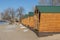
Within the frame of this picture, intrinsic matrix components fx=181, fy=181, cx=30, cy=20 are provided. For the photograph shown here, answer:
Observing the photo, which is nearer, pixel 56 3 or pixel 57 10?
pixel 57 10

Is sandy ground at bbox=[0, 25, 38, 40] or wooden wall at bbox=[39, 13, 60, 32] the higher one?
wooden wall at bbox=[39, 13, 60, 32]

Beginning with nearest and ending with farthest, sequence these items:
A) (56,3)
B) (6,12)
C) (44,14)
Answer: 1. (44,14)
2. (56,3)
3. (6,12)

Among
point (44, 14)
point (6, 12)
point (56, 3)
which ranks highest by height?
point (44, 14)

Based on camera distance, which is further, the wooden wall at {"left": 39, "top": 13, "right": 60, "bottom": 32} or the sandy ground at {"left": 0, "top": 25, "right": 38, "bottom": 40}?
the wooden wall at {"left": 39, "top": 13, "right": 60, "bottom": 32}

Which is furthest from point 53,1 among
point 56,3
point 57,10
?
point 57,10

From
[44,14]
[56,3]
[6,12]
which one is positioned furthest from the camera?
[6,12]

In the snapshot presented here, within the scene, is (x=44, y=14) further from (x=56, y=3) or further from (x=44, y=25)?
(x=56, y=3)

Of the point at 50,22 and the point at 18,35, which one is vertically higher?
the point at 50,22

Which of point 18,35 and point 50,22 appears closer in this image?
point 18,35

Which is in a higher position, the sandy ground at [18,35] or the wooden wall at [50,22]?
the wooden wall at [50,22]

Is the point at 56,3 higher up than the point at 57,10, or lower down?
lower down

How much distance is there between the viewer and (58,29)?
65.8ft

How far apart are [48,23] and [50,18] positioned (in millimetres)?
599

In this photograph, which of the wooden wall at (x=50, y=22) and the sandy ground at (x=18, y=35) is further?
the wooden wall at (x=50, y=22)
